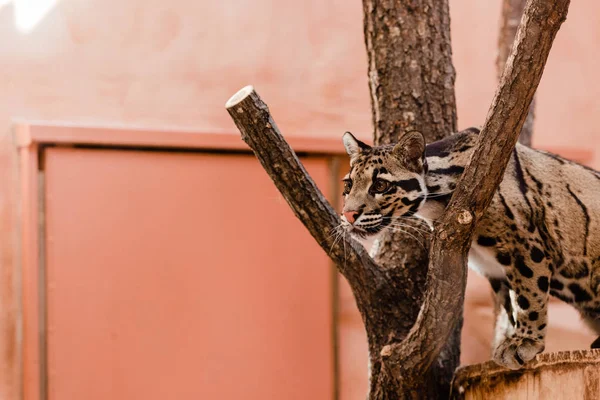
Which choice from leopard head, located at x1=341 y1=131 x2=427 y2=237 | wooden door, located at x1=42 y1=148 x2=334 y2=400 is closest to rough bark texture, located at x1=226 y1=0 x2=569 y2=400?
leopard head, located at x1=341 y1=131 x2=427 y2=237

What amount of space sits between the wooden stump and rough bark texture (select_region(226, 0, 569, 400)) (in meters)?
0.14

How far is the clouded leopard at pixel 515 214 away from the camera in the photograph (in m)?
2.55

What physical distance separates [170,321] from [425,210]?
2.32m

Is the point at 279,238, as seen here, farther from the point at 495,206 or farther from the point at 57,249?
the point at 495,206

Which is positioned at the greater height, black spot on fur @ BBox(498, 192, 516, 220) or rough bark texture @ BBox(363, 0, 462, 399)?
rough bark texture @ BBox(363, 0, 462, 399)

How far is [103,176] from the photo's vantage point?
4.53m

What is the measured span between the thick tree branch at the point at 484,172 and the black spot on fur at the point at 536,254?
299 mm

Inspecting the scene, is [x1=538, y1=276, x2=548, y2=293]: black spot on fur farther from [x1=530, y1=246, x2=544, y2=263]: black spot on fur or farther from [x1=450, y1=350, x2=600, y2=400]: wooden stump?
[x1=450, y1=350, x2=600, y2=400]: wooden stump

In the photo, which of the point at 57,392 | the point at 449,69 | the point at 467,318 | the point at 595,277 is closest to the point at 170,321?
the point at 57,392

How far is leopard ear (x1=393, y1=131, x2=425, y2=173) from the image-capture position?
2533 mm

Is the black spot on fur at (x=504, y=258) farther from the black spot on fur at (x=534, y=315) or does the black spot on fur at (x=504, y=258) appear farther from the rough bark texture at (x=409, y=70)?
the rough bark texture at (x=409, y=70)

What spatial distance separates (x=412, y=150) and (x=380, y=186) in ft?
0.46

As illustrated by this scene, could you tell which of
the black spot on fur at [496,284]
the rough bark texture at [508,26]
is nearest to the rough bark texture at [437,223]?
the black spot on fur at [496,284]

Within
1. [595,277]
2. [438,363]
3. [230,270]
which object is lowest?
[438,363]
